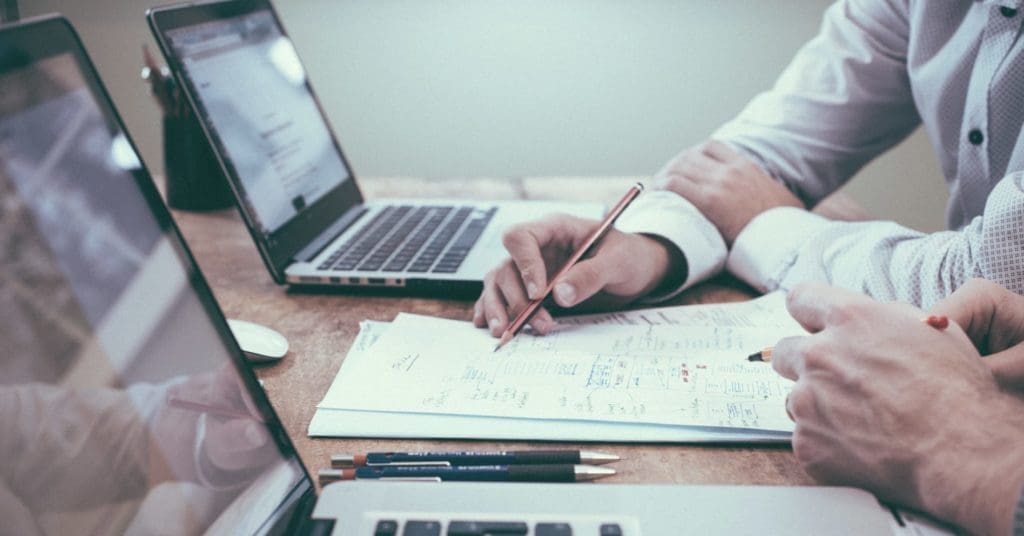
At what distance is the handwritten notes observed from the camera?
23.1 inches

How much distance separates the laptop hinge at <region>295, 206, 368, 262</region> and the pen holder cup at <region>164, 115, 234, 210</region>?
0.62 feet

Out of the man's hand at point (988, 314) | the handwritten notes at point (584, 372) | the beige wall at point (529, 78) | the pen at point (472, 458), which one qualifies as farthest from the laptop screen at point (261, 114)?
the beige wall at point (529, 78)

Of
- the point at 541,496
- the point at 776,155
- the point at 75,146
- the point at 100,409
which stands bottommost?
the point at 776,155

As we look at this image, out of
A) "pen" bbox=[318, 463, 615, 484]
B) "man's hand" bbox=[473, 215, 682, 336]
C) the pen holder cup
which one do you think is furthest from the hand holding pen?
the pen holder cup

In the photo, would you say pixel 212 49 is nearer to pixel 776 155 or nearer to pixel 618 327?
pixel 618 327

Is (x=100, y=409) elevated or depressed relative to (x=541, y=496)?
elevated

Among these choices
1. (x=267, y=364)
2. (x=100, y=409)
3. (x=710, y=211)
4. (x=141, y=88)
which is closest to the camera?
(x=100, y=409)

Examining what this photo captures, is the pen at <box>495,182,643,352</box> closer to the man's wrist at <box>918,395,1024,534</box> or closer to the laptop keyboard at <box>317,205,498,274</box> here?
the laptop keyboard at <box>317,205,498,274</box>

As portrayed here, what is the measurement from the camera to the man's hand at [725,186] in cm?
97

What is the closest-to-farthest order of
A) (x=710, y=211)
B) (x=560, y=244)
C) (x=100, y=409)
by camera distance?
(x=100, y=409) → (x=560, y=244) → (x=710, y=211)

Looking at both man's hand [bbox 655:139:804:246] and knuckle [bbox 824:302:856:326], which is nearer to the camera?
knuckle [bbox 824:302:856:326]

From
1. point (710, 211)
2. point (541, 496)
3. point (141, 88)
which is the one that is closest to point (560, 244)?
point (710, 211)

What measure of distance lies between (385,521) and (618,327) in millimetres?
369

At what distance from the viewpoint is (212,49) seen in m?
0.91
